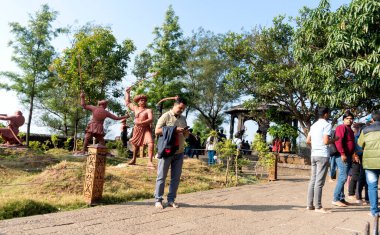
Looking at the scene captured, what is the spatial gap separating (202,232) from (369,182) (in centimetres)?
273

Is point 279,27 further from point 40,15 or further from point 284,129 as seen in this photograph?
point 40,15

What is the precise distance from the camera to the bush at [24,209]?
4.58m

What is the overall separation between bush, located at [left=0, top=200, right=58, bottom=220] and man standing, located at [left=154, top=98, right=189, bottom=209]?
1583 millimetres

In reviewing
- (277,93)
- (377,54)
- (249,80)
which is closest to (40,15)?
(249,80)

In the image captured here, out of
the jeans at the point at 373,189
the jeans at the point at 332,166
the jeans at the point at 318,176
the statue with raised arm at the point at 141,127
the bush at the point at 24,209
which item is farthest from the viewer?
the jeans at the point at 332,166

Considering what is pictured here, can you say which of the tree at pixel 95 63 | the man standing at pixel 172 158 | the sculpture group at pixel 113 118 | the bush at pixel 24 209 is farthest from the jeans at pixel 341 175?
the tree at pixel 95 63

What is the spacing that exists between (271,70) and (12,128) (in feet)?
35.6

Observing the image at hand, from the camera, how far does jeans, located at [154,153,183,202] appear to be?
511cm

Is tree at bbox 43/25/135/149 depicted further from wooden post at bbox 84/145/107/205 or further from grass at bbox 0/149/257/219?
wooden post at bbox 84/145/107/205

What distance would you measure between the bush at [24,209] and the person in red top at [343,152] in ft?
15.5

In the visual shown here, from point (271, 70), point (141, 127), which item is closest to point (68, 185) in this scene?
point (141, 127)

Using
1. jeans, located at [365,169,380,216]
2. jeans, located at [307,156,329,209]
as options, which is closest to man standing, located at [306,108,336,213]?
jeans, located at [307,156,329,209]

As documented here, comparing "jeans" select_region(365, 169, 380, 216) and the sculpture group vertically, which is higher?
the sculpture group

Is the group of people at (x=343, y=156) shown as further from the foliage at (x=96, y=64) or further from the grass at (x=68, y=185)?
the foliage at (x=96, y=64)
